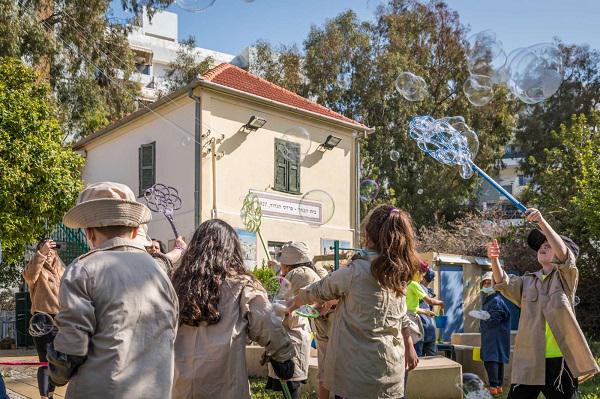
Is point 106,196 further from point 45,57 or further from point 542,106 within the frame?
point 542,106

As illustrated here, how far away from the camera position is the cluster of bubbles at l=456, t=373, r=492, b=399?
6.64 m

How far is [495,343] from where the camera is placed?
8008 mm

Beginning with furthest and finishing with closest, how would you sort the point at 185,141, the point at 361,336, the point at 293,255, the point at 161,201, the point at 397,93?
the point at 397,93 < the point at 185,141 < the point at 161,201 < the point at 293,255 < the point at 361,336

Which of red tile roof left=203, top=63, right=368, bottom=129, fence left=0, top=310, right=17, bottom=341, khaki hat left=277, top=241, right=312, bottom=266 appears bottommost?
fence left=0, top=310, right=17, bottom=341

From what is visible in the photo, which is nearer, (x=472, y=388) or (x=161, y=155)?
(x=472, y=388)

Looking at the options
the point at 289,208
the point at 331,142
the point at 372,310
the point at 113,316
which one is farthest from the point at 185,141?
the point at 113,316

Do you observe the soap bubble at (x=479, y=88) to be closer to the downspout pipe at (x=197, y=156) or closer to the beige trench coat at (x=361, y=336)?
the beige trench coat at (x=361, y=336)

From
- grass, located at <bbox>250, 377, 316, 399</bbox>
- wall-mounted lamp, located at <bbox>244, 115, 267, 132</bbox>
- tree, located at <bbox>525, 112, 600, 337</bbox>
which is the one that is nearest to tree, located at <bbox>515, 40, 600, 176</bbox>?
tree, located at <bbox>525, 112, 600, 337</bbox>

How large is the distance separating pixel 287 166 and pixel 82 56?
328 inches

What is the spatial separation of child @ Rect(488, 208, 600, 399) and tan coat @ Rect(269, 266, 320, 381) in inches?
58.1

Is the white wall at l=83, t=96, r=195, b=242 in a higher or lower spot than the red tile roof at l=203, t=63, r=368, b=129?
lower

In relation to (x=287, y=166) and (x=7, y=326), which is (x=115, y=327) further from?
(x=287, y=166)

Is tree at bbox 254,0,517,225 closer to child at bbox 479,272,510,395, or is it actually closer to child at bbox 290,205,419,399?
child at bbox 479,272,510,395

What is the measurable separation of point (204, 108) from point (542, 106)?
20.5 metres
